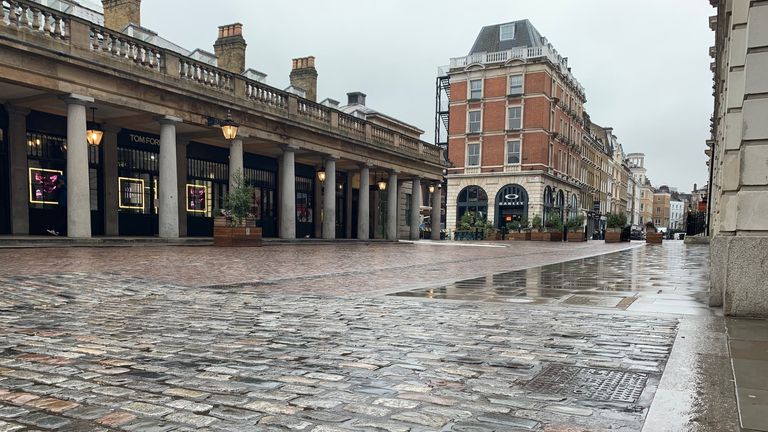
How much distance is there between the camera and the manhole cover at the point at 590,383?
2.81m

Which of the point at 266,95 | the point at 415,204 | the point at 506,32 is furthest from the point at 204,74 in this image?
the point at 506,32

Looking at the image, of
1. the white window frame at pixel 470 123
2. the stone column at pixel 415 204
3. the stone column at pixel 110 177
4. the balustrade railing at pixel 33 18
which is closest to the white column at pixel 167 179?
the stone column at pixel 110 177

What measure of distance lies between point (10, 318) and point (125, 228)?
16.3 meters

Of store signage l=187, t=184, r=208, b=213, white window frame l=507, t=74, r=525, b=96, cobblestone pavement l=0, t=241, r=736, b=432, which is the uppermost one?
white window frame l=507, t=74, r=525, b=96

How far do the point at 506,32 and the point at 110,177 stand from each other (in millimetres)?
45558

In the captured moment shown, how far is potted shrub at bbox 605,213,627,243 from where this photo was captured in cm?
3581

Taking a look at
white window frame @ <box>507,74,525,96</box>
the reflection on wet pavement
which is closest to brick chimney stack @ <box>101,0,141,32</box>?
the reflection on wet pavement

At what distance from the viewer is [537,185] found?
48875mm

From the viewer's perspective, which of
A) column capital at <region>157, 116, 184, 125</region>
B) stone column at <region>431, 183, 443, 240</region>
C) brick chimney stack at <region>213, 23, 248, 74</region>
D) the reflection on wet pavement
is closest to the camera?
the reflection on wet pavement

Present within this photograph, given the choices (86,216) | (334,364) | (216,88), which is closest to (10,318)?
(334,364)

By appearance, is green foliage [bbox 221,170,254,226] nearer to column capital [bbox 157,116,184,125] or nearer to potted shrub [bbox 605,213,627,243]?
column capital [bbox 157,116,184,125]

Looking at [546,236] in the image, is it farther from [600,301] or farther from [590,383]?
[590,383]

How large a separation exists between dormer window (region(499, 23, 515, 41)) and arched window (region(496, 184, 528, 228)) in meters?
16.2

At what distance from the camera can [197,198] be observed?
76.1ft
